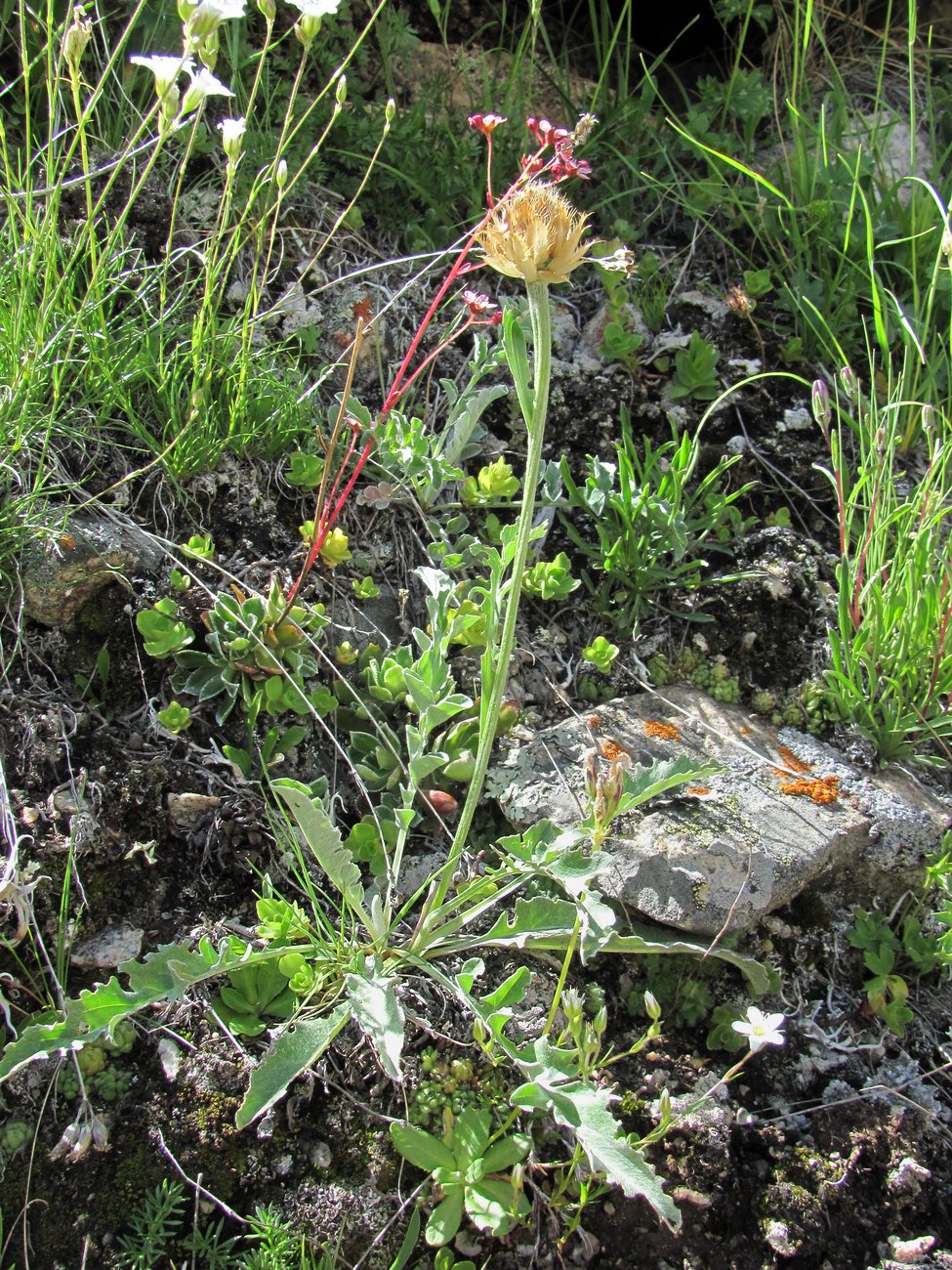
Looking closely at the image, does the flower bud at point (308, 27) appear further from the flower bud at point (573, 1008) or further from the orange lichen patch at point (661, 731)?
the flower bud at point (573, 1008)

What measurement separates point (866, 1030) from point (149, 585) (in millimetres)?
1683

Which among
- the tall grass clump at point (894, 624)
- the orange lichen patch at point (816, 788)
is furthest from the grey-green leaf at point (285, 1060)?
the tall grass clump at point (894, 624)

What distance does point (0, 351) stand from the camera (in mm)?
2018

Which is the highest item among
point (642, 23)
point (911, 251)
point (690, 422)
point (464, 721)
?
point (642, 23)

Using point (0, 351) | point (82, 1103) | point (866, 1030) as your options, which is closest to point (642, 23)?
point (0, 351)

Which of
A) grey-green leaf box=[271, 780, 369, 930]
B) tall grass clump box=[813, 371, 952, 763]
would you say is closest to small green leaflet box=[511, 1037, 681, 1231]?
grey-green leaf box=[271, 780, 369, 930]

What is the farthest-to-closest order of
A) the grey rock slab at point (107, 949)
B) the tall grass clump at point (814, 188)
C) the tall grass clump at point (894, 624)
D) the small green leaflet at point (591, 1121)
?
the tall grass clump at point (814, 188) → the tall grass clump at point (894, 624) → the grey rock slab at point (107, 949) → the small green leaflet at point (591, 1121)

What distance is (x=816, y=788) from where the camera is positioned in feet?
7.16

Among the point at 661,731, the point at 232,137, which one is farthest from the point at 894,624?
the point at 232,137

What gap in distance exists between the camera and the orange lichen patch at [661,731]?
7.33ft

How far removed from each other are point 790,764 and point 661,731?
0.95 feet

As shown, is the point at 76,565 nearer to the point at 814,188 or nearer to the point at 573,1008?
the point at 573,1008

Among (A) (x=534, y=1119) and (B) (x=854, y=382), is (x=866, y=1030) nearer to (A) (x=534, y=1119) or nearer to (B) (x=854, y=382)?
(A) (x=534, y=1119)

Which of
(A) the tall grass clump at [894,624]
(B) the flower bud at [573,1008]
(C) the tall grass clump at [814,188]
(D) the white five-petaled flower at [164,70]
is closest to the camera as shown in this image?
(B) the flower bud at [573,1008]
